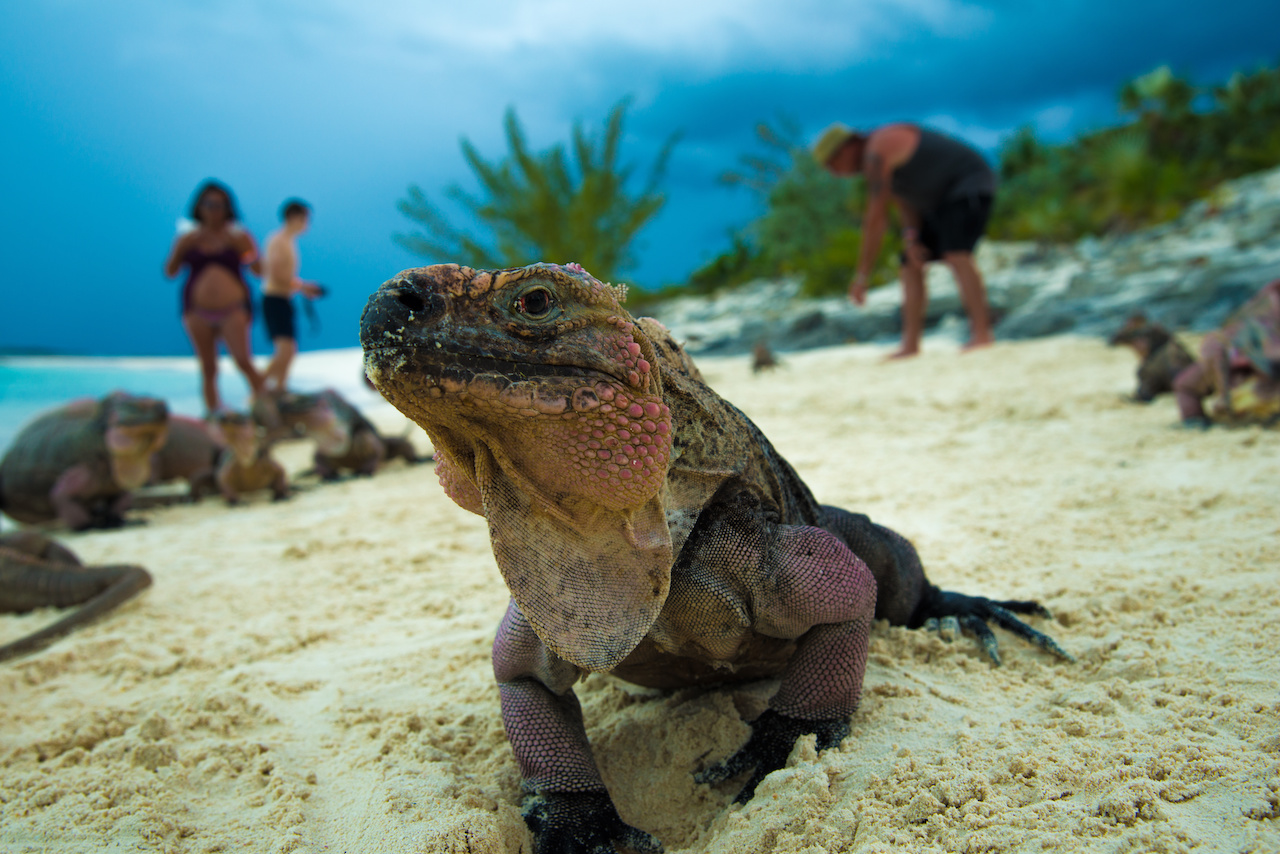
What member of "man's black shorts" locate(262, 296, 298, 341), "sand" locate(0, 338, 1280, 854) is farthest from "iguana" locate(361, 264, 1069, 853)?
"man's black shorts" locate(262, 296, 298, 341)

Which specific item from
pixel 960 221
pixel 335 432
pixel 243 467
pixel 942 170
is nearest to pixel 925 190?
pixel 942 170

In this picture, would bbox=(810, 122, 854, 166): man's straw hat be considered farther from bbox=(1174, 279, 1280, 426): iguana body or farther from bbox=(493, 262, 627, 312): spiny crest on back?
bbox=(493, 262, 627, 312): spiny crest on back

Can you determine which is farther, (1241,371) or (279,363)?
(279,363)

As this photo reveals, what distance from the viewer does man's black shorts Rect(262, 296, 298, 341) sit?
29.4 feet

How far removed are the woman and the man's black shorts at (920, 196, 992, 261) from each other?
25.7 ft

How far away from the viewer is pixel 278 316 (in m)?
9.06

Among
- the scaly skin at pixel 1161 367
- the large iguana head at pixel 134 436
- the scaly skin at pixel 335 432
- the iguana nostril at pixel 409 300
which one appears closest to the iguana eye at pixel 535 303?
→ the iguana nostril at pixel 409 300

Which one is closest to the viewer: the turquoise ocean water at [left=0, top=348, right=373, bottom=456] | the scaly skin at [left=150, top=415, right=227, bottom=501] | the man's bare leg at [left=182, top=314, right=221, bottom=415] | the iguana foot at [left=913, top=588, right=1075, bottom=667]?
the iguana foot at [left=913, top=588, right=1075, bottom=667]

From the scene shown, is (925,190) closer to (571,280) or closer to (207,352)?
(207,352)

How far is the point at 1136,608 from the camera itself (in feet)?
7.69

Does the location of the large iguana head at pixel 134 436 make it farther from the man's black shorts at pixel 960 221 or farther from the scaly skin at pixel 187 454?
the man's black shorts at pixel 960 221

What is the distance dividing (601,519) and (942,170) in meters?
8.75

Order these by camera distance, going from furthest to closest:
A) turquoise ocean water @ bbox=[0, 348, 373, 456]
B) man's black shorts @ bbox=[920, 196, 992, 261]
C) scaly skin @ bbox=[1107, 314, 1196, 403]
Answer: turquoise ocean water @ bbox=[0, 348, 373, 456]
man's black shorts @ bbox=[920, 196, 992, 261]
scaly skin @ bbox=[1107, 314, 1196, 403]

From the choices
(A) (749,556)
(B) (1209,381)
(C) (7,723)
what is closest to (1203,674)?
(A) (749,556)
